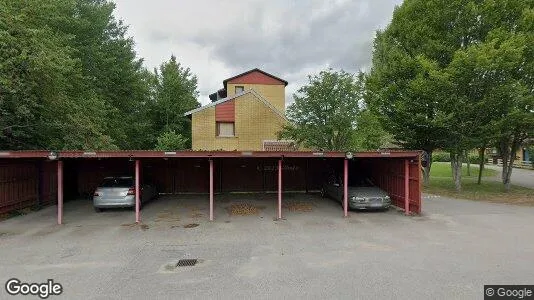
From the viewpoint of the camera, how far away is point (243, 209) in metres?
14.0

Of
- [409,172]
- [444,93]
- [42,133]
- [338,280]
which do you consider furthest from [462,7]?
[42,133]

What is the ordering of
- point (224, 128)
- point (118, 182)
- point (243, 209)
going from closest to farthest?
point (118, 182) < point (243, 209) < point (224, 128)

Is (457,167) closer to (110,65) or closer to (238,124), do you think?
(238,124)

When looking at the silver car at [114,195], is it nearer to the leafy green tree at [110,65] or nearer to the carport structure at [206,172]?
the carport structure at [206,172]

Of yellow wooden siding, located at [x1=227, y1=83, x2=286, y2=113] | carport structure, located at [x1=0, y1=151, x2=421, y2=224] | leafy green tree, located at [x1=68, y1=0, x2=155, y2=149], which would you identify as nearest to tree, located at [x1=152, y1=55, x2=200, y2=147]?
leafy green tree, located at [x1=68, y1=0, x2=155, y2=149]

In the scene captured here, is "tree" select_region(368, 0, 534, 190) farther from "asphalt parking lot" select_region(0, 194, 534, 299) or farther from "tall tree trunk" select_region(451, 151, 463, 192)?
"asphalt parking lot" select_region(0, 194, 534, 299)

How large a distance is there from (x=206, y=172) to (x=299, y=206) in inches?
264

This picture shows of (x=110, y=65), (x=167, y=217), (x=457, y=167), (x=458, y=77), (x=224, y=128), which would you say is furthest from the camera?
(x=110, y=65)

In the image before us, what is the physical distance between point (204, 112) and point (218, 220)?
39.0 ft

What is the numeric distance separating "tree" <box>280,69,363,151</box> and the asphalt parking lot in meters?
5.87

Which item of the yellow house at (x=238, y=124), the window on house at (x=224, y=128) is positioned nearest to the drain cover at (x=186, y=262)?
the yellow house at (x=238, y=124)

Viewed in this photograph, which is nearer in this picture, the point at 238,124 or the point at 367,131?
the point at 367,131

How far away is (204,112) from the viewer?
74.1 feet

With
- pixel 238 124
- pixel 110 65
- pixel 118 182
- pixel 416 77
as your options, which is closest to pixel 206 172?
pixel 238 124
